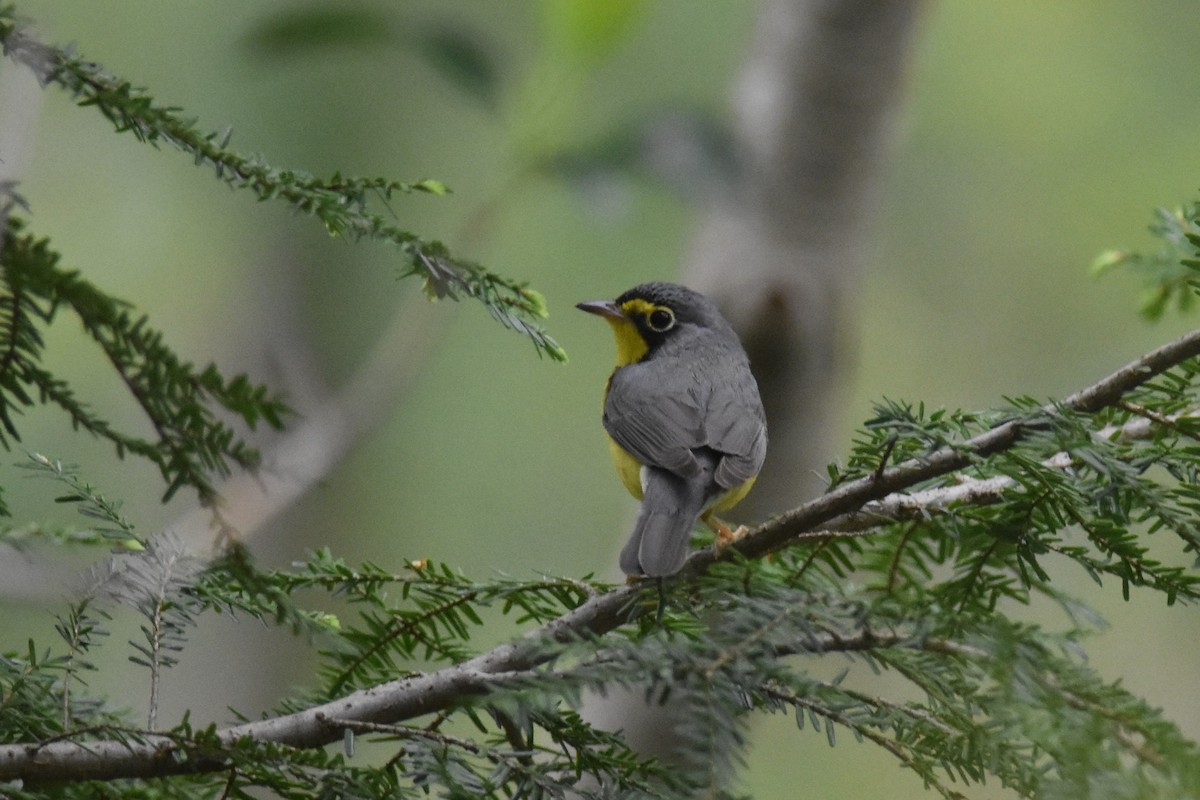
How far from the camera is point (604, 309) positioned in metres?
4.28

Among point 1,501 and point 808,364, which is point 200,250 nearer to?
point 808,364

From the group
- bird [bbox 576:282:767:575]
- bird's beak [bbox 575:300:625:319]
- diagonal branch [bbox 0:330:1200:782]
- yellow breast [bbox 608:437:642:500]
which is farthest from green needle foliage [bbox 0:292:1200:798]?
bird's beak [bbox 575:300:625:319]

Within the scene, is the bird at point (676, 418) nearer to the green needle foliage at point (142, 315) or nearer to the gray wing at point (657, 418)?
the gray wing at point (657, 418)

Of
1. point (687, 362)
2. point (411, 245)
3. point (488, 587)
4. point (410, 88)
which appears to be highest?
point (410, 88)

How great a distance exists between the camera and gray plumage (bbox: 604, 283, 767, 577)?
2.70 metres

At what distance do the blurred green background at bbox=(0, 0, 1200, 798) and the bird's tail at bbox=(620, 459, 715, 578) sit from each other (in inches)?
173

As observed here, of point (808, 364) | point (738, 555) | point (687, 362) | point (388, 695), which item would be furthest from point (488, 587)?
point (808, 364)

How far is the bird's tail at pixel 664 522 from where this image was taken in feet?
7.07

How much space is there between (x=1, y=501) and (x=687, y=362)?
2683 millimetres

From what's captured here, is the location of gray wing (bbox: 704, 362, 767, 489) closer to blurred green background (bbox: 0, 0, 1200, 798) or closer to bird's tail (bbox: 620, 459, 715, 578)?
bird's tail (bbox: 620, 459, 715, 578)

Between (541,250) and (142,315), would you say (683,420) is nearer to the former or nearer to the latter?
(142,315)

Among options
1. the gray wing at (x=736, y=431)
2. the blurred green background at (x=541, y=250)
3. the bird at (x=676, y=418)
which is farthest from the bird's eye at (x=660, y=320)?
the blurred green background at (x=541, y=250)

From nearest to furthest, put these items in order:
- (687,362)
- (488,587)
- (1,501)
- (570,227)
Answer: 1. (1,501)
2. (488,587)
3. (687,362)
4. (570,227)

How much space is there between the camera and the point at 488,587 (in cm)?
177
